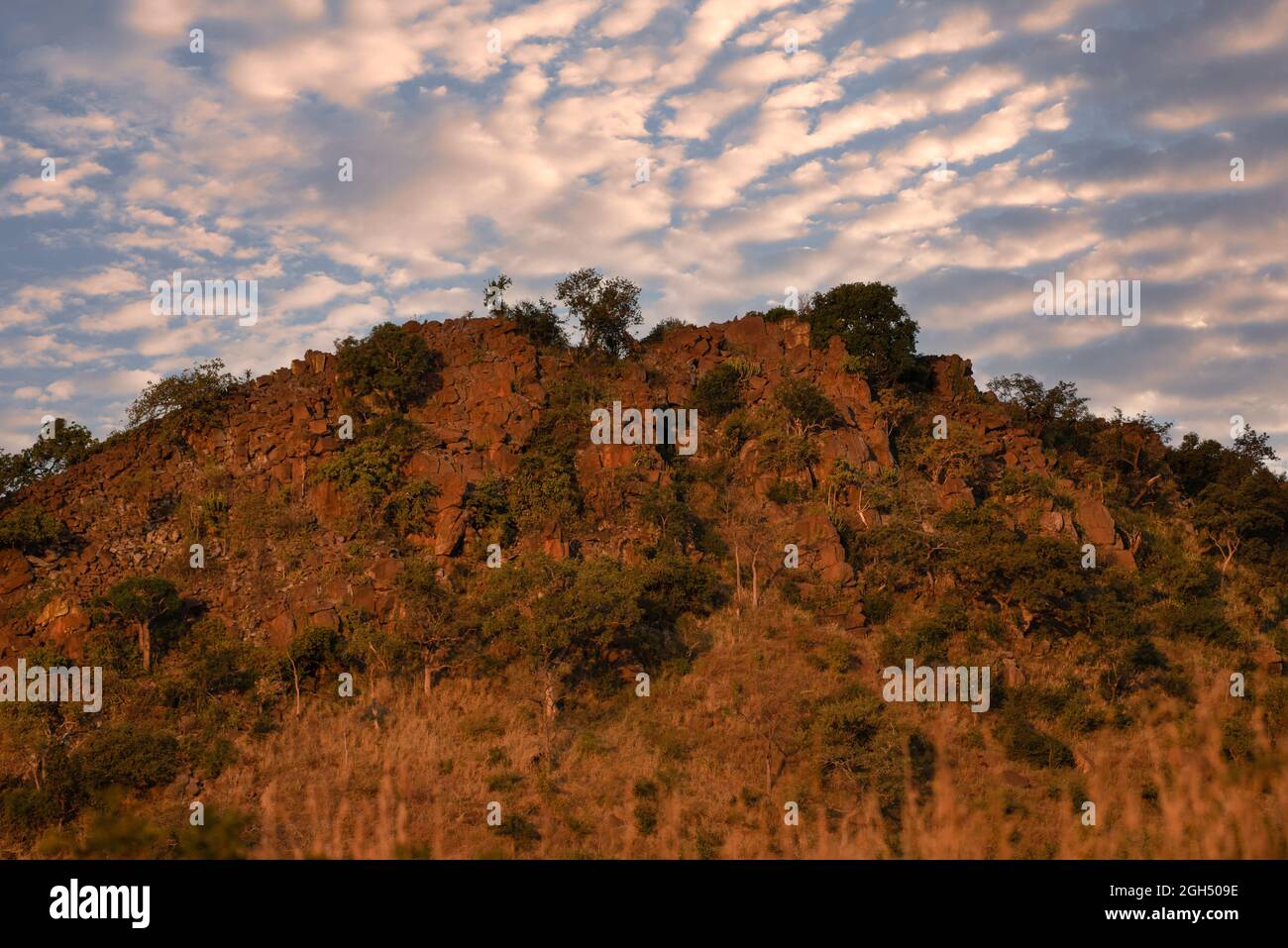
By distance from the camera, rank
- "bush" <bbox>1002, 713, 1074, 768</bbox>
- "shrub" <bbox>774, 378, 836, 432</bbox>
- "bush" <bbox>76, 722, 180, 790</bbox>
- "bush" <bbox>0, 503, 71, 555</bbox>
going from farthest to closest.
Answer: "shrub" <bbox>774, 378, 836, 432</bbox>, "bush" <bbox>0, 503, 71, 555</bbox>, "bush" <bbox>1002, 713, 1074, 768</bbox>, "bush" <bbox>76, 722, 180, 790</bbox>

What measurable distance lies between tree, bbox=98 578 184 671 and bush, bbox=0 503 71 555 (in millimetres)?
4304

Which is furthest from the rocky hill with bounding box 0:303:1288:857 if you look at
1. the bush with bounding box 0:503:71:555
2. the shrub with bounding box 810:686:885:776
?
the bush with bounding box 0:503:71:555

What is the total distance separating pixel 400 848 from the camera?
15.3ft

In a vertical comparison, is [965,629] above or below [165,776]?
above

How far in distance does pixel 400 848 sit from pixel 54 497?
36754mm

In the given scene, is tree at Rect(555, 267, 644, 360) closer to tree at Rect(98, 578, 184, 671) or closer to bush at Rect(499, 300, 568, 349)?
bush at Rect(499, 300, 568, 349)

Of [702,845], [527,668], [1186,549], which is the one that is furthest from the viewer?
[1186,549]

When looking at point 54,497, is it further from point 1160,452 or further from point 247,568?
point 1160,452

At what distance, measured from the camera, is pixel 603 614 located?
2669 centimetres

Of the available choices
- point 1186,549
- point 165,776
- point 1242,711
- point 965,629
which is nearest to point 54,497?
point 165,776

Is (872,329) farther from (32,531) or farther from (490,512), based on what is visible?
(32,531)

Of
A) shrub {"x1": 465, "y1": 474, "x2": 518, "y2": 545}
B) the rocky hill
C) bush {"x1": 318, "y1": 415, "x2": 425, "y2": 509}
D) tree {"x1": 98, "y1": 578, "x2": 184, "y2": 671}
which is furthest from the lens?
bush {"x1": 318, "y1": 415, "x2": 425, "y2": 509}

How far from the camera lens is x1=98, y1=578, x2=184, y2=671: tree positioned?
2769cm

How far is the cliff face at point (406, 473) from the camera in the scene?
98.1 feet
